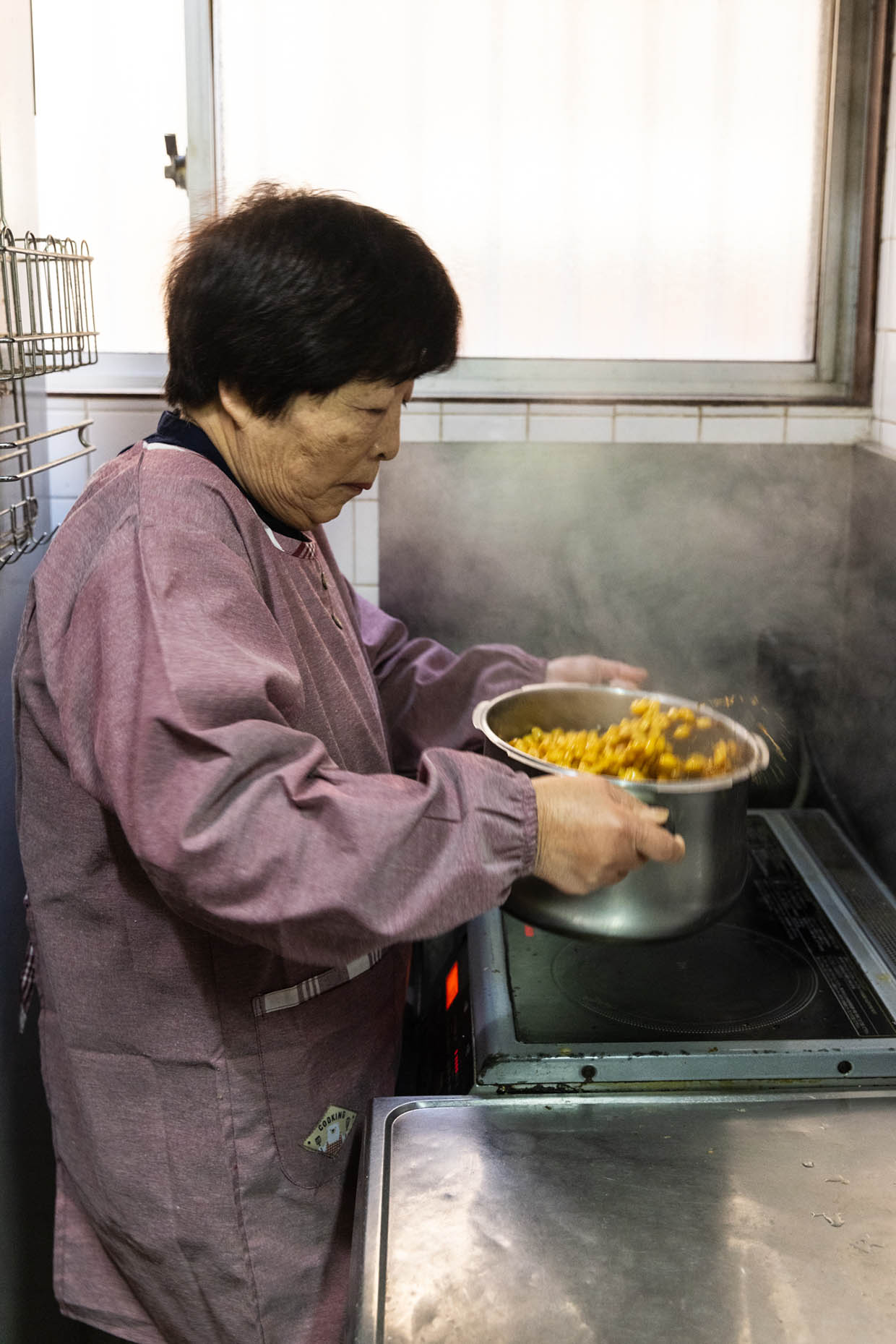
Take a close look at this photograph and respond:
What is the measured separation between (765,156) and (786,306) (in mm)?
273

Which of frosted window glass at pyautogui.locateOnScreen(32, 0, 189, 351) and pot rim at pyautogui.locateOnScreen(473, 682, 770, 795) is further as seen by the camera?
frosted window glass at pyautogui.locateOnScreen(32, 0, 189, 351)

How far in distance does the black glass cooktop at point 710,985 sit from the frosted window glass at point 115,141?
144cm

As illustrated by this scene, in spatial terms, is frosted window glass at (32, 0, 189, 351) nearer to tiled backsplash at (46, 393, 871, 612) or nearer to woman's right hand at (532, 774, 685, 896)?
tiled backsplash at (46, 393, 871, 612)

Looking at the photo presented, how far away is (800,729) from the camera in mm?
2152

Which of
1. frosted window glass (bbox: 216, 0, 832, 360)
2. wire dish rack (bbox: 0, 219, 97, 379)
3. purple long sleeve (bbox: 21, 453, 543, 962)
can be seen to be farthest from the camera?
frosted window glass (bbox: 216, 0, 832, 360)

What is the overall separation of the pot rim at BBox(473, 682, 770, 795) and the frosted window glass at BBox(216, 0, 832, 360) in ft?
3.13

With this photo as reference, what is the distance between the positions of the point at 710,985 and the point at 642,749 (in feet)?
1.19

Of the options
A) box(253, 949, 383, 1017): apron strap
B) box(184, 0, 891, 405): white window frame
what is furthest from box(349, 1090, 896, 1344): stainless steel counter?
box(184, 0, 891, 405): white window frame

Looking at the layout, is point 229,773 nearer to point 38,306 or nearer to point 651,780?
point 651,780

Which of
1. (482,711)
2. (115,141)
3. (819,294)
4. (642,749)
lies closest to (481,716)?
(482,711)

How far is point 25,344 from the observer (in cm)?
172

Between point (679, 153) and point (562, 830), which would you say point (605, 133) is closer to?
point (679, 153)

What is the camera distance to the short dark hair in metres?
1.10

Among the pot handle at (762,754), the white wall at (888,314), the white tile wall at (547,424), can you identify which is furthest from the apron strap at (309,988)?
the white wall at (888,314)
